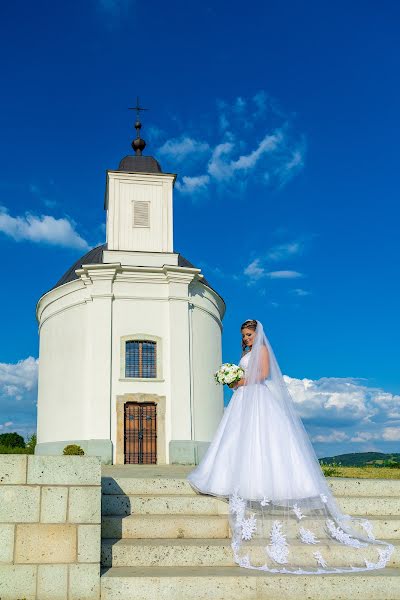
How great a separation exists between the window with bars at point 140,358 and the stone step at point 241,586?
16.8 m

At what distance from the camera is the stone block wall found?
5.95 m

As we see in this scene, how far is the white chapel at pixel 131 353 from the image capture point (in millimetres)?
22094

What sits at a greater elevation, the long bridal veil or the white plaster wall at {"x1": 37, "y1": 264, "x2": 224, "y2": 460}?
the white plaster wall at {"x1": 37, "y1": 264, "x2": 224, "y2": 460}

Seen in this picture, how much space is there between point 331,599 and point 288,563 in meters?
0.56

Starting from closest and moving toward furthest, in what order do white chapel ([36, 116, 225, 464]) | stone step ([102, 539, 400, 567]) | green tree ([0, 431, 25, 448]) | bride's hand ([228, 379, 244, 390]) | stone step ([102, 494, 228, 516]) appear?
1. stone step ([102, 539, 400, 567])
2. stone step ([102, 494, 228, 516])
3. bride's hand ([228, 379, 244, 390])
4. white chapel ([36, 116, 225, 464])
5. green tree ([0, 431, 25, 448])

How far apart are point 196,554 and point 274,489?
3.89 feet

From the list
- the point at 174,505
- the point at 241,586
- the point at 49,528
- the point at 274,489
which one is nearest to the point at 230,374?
the point at 274,489

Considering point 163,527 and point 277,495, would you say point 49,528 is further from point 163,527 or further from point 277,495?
point 277,495

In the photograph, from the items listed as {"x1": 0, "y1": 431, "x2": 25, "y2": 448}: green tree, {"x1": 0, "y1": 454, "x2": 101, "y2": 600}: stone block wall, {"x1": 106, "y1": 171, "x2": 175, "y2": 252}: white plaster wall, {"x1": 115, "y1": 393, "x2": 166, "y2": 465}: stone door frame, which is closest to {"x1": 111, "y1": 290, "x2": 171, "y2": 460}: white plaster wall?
{"x1": 115, "y1": 393, "x2": 166, "y2": 465}: stone door frame

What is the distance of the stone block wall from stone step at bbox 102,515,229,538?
91 centimetres

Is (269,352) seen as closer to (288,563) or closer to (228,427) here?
(228,427)

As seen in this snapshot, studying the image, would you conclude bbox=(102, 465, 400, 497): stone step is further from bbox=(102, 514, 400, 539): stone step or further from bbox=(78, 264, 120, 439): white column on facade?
bbox=(78, 264, 120, 439): white column on facade

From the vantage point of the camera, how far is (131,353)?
75.7 ft

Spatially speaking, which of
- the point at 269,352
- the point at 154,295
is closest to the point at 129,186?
the point at 154,295
